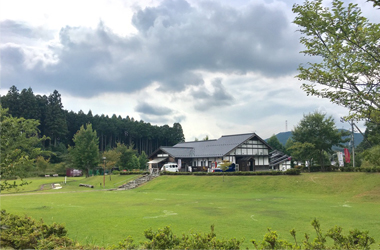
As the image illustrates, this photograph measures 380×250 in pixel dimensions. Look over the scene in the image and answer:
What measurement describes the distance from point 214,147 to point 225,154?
6120 mm

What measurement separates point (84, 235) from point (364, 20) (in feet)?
33.9

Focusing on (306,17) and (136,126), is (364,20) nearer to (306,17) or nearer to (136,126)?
(306,17)

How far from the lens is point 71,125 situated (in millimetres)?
103438

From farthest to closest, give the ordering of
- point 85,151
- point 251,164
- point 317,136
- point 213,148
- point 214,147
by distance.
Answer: point 85,151 → point 214,147 → point 213,148 → point 251,164 → point 317,136

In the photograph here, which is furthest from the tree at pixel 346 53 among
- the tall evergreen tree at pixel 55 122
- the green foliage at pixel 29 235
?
the tall evergreen tree at pixel 55 122

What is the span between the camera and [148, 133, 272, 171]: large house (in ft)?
155

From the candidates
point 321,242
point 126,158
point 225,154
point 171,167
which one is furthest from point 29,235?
point 126,158

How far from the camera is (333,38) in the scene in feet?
20.6

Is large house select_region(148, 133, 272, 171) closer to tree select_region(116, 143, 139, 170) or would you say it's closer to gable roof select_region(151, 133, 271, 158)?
gable roof select_region(151, 133, 271, 158)

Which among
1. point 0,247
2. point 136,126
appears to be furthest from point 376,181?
point 136,126

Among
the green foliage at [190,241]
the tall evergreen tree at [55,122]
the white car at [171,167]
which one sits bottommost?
the white car at [171,167]

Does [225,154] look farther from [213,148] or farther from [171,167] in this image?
[171,167]

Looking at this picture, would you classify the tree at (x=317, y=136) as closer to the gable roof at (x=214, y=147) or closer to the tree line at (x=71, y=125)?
the gable roof at (x=214, y=147)

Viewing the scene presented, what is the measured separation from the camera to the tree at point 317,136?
38.7 m
